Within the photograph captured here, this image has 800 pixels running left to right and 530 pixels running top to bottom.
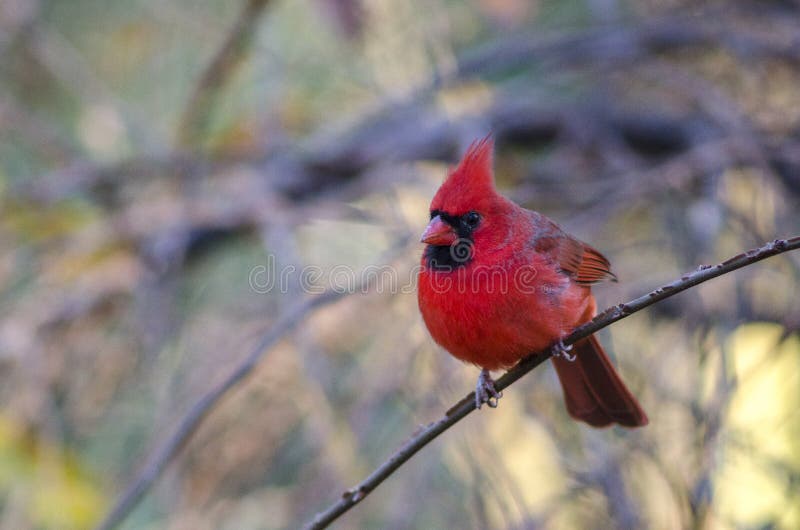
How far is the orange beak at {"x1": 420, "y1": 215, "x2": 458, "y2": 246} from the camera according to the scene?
2424 millimetres

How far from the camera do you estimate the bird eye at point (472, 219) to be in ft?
8.26

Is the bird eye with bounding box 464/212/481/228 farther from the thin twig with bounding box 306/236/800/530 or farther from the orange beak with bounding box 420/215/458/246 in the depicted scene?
the thin twig with bounding box 306/236/800/530

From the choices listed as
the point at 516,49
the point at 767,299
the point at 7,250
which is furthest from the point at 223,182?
the point at 767,299

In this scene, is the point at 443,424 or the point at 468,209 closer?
the point at 443,424

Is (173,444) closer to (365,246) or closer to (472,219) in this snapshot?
(472,219)

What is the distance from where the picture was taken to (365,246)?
4.39 metres

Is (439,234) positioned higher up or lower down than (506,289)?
higher up

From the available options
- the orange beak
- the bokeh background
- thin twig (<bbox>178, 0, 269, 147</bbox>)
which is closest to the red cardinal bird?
the orange beak

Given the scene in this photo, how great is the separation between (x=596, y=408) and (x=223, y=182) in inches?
117

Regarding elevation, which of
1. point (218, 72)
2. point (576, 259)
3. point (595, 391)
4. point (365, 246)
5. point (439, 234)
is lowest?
point (595, 391)

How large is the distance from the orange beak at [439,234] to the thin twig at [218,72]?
5.10ft

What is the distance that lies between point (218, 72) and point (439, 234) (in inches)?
74.3

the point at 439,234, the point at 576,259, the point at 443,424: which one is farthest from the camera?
the point at 576,259

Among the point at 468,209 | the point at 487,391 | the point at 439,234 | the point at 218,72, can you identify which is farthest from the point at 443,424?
the point at 218,72
